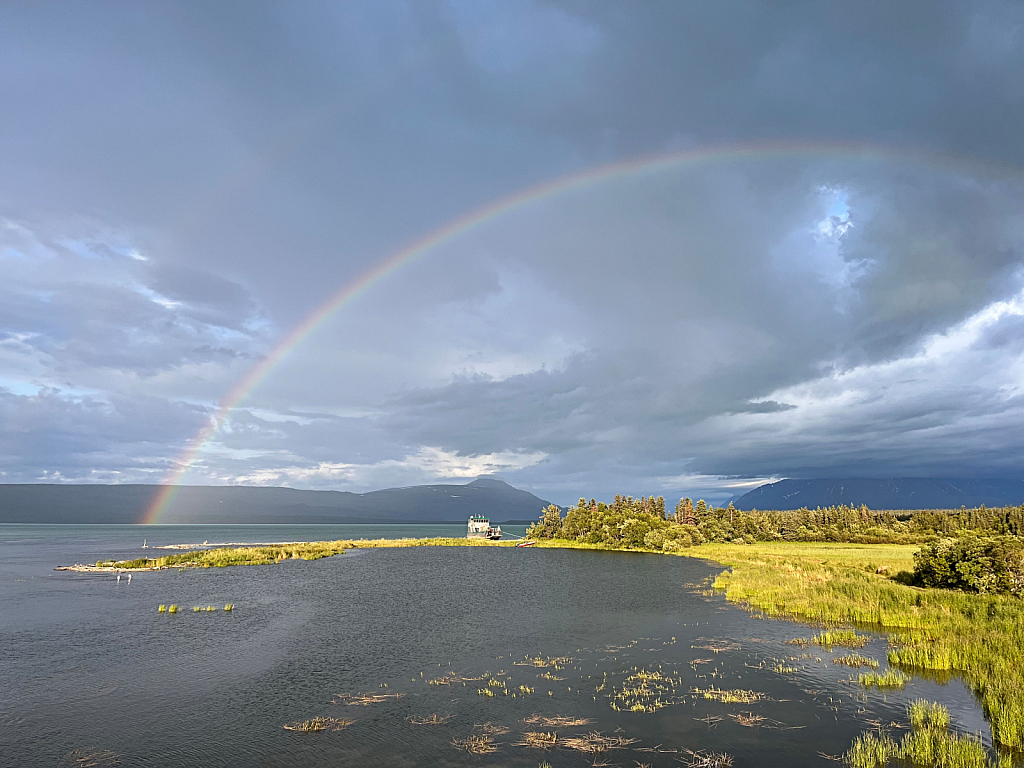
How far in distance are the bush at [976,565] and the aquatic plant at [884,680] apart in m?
26.4

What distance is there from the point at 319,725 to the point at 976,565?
5722 cm

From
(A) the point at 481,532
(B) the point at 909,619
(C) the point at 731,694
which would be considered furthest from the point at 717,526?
(C) the point at 731,694

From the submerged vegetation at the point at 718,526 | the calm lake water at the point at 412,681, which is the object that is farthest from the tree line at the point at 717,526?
the calm lake water at the point at 412,681

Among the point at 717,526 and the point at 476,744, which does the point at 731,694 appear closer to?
the point at 476,744

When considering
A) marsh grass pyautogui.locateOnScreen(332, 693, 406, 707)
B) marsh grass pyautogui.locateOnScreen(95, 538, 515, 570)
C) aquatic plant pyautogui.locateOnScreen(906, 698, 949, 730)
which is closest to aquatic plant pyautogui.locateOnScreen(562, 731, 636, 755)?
marsh grass pyautogui.locateOnScreen(332, 693, 406, 707)

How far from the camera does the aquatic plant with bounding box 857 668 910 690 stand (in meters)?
29.0

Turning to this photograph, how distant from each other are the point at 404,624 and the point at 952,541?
53968 mm

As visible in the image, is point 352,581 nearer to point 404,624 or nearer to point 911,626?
point 404,624

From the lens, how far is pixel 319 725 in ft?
82.6

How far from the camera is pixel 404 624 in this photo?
48.3 meters

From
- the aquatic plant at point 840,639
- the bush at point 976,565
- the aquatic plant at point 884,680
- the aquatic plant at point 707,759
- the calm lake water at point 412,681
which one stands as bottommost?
the calm lake water at point 412,681

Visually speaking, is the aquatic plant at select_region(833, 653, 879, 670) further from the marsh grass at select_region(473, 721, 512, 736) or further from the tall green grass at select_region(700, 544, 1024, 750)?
the marsh grass at select_region(473, 721, 512, 736)

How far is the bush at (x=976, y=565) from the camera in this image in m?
48.3

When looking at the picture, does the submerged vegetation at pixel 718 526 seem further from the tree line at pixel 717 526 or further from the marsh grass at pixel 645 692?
the marsh grass at pixel 645 692
